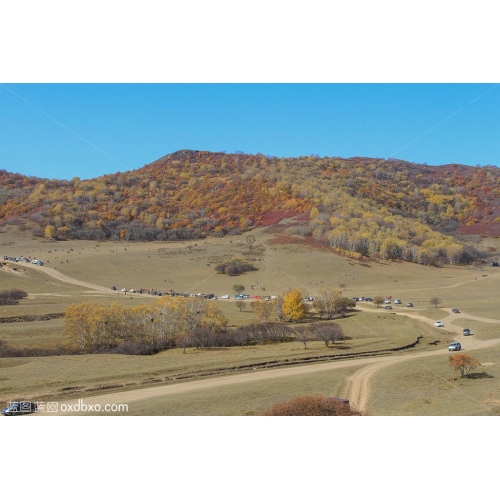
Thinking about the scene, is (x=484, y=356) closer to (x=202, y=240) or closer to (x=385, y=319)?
(x=385, y=319)

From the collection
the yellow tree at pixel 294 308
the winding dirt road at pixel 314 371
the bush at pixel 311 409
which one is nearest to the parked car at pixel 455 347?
the winding dirt road at pixel 314 371

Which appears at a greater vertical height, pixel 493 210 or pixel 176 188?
pixel 176 188

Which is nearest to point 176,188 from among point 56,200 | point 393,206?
point 56,200

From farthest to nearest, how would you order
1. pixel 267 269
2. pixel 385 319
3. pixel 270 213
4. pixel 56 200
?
1. pixel 56 200
2. pixel 270 213
3. pixel 267 269
4. pixel 385 319

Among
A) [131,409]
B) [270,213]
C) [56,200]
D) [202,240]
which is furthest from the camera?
[56,200]

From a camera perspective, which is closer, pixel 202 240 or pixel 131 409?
pixel 131 409

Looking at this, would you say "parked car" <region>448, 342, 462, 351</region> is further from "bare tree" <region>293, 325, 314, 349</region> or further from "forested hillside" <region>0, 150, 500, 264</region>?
"forested hillside" <region>0, 150, 500, 264</region>

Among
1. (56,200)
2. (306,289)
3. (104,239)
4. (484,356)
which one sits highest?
(56,200)
